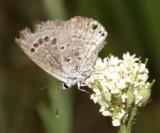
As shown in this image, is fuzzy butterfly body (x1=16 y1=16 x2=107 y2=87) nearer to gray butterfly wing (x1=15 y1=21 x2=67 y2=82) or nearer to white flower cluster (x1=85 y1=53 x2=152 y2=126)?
gray butterfly wing (x1=15 y1=21 x2=67 y2=82)

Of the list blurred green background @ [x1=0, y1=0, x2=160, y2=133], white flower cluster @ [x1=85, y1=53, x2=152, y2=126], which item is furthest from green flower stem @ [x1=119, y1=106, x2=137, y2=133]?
blurred green background @ [x1=0, y1=0, x2=160, y2=133]

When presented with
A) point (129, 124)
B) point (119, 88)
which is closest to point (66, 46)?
point (119, 88)

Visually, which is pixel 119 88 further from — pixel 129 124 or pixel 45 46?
pixel 45 46

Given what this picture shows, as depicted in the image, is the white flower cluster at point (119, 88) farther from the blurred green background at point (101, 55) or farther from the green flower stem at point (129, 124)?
the blurred green background at point (101, 55)

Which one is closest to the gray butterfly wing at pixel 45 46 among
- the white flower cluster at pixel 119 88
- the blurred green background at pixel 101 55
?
the white flower cluster at pixel 119 88

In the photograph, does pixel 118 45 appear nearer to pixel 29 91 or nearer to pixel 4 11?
pixel 29 91

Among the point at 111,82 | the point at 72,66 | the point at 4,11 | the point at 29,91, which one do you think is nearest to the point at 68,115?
the point at 72,66
